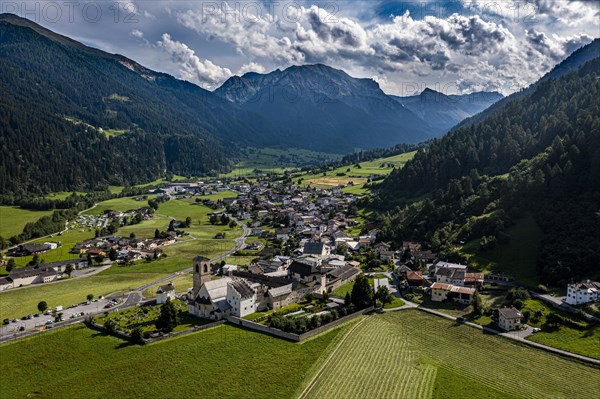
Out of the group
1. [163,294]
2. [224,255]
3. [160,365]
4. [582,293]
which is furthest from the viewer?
[224,255]

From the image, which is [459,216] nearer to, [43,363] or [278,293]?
[278,293]

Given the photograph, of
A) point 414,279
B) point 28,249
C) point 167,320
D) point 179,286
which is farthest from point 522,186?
point 28,249

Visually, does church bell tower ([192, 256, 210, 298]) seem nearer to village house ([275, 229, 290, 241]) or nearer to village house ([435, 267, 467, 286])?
village house ([435, 267, 467, 286])

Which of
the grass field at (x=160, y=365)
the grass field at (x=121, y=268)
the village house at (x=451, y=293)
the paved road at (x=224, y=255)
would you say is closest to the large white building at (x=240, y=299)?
the grass field at (x=160, y=365)

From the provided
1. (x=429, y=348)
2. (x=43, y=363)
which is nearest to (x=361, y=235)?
(x=429, y=348)

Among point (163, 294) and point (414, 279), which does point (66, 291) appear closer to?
point (163, 294)

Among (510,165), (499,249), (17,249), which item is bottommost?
(17,249)
